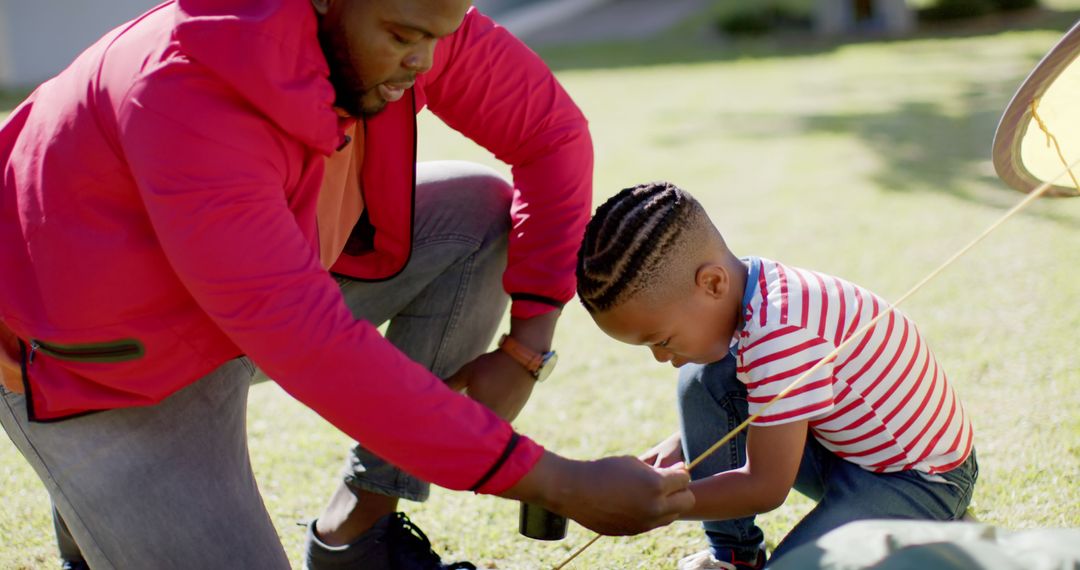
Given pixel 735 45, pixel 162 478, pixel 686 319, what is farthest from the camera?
pixel 735 45

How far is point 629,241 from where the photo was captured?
226 cm

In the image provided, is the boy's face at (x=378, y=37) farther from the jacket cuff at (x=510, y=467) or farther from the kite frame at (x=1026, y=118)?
the kite frame at (x=1026, y=118)

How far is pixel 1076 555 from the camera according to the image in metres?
1.68

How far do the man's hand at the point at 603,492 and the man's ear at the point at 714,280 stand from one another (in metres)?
0.42

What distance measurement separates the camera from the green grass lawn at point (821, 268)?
2.95 metres

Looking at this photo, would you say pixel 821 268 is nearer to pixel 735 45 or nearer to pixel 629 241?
pixel 629 241

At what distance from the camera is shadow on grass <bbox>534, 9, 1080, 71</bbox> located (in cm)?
1209

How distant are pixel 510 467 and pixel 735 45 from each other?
11862 millimetres

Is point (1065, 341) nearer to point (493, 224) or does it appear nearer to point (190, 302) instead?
point (493, 224)

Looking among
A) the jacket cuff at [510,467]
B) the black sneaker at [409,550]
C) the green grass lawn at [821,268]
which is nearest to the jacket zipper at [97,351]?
the jacket cuff at [510,467]

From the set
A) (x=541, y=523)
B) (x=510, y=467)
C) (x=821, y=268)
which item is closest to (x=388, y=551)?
(x=541, y=523)

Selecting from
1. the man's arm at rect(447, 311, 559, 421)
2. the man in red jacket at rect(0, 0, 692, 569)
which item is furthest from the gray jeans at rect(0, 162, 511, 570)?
the man's arm at rect(447, 311, 559, 421)

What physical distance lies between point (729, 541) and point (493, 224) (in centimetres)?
92

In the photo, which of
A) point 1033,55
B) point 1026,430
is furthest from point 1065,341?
point 1033,55
